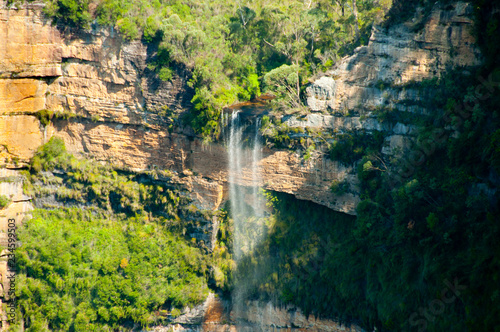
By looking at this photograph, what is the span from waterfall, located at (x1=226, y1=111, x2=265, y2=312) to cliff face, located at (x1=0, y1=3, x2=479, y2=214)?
526mm

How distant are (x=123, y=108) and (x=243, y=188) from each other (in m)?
9.61

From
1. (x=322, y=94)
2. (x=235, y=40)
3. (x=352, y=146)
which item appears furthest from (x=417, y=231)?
(x=235, y=40)

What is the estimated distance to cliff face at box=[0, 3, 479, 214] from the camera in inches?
1085

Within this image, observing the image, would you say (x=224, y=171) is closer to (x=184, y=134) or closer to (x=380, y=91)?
(x=184, y=134)

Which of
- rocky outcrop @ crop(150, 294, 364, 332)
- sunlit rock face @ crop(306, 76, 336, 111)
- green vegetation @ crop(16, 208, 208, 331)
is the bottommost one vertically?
rocky outcrop @ crop(150, 294, 364, 332)

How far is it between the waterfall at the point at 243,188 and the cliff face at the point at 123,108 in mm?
526

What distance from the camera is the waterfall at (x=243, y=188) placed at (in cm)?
2941

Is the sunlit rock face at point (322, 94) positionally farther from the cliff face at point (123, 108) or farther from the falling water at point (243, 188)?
the falling water at point (243, 188)

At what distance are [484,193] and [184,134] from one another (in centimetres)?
1799

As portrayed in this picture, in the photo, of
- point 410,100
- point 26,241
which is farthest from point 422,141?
point 26,241

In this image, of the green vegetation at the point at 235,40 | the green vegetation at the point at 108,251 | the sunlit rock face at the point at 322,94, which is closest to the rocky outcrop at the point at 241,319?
the green vegetation at the point at 108,251

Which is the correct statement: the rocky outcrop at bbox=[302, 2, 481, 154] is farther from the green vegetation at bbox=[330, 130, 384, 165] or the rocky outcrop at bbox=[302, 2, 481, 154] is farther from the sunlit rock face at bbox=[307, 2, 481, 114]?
the green vegetation at bbox=[330, 130, 384, 165]

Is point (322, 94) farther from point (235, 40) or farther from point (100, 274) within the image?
point (100, 274)

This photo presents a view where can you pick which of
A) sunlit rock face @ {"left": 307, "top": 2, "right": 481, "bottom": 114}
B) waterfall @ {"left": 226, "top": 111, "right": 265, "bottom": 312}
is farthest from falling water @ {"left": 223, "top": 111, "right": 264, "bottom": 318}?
sunlit rock face @ {"left": 307, "top": 2, "right": 481, "bottom": 114}
